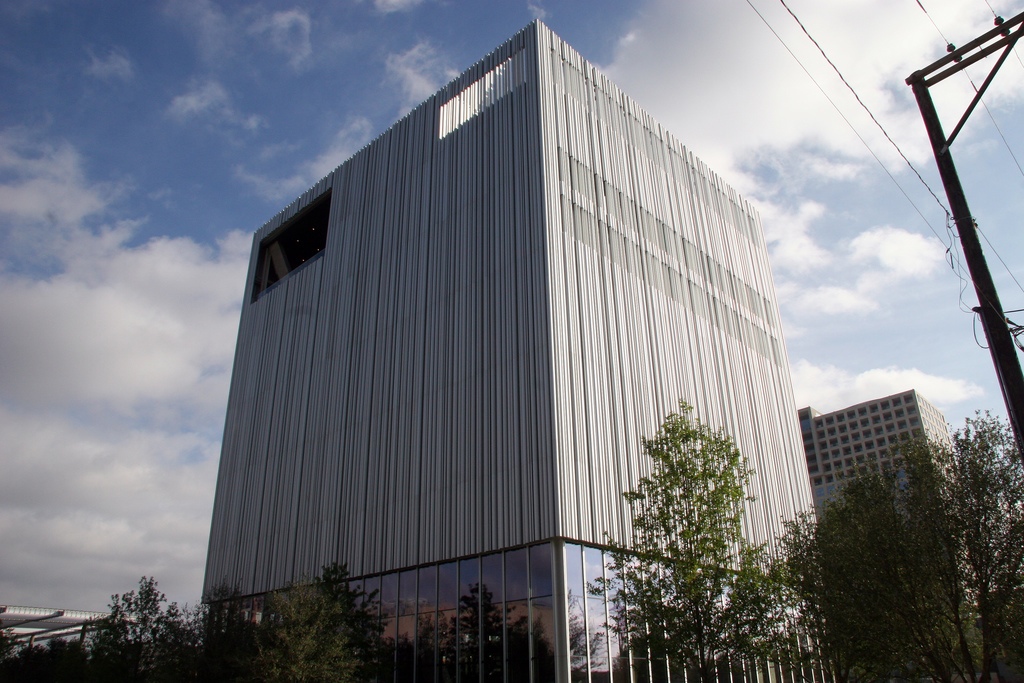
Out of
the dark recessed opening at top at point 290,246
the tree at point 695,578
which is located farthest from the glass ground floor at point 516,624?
the dark recessed opening at top at point 290,246

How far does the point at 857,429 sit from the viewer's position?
504 feet

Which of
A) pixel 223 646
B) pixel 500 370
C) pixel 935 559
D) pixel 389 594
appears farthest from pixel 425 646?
pixel 935 559

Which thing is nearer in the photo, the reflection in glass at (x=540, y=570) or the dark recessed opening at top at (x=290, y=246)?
the reflection in glass at (x=540, y=570)

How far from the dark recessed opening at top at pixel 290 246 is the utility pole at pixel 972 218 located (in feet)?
163

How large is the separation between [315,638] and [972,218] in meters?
26.0

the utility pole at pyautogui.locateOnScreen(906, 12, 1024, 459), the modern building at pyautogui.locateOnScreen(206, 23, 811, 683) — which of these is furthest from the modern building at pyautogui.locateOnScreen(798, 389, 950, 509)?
the utility pole at pyautogui.locateOnScreen(906, 12, 1024, 459)

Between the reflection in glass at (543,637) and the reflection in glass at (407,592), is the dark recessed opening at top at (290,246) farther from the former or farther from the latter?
the reflection in glass at (543,637)

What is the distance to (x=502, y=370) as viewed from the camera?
110 ft

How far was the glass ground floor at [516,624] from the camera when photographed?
27938 millimetres

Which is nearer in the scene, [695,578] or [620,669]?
[695,578]

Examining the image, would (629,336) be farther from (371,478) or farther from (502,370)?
(371,478)

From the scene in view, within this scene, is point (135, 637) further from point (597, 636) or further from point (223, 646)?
point (597, 636)

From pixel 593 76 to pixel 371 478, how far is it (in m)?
26.8

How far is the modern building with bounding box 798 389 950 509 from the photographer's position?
148m
